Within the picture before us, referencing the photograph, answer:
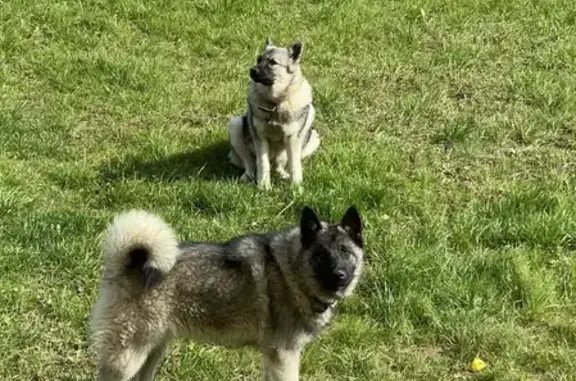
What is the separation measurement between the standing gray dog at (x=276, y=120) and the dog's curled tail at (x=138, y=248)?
293 centimetres

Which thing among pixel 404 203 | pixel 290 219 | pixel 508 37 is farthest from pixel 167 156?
pixel 508 37

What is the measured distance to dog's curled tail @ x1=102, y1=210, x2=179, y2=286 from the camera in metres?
4.52

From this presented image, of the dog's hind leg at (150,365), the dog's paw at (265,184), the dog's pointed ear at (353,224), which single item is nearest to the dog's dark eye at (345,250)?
the dog's pointed ear at (353,224)

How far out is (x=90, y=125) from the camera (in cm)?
852

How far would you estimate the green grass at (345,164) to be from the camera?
5.46 m

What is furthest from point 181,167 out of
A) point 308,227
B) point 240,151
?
point 308,227

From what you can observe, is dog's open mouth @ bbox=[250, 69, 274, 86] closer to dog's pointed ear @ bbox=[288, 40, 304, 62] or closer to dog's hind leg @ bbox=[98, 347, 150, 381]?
dog's pointed ear @ bbox=[288, 40, 304, 62]

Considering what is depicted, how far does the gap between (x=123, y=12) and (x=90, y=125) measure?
97.4 inches

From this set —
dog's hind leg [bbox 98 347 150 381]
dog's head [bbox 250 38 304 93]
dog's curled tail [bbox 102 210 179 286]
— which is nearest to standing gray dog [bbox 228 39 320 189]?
dog's head [bbox 250 38 304 93]

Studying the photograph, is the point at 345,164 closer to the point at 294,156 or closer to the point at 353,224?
the point at 294,156

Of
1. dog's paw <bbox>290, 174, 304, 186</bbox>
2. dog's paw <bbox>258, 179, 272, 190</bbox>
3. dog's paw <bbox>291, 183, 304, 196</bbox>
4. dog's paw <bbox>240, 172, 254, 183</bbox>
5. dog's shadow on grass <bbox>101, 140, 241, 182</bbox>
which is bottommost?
dog's shadow on grass <bbox>101, 140, 241, 182</bbox>

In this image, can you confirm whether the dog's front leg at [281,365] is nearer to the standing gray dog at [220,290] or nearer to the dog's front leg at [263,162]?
the standing gray dog at [220,290]

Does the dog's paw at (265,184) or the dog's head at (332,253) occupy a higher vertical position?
the dog's head at (332,253)

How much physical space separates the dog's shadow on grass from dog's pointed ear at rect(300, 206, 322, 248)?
2.67m
